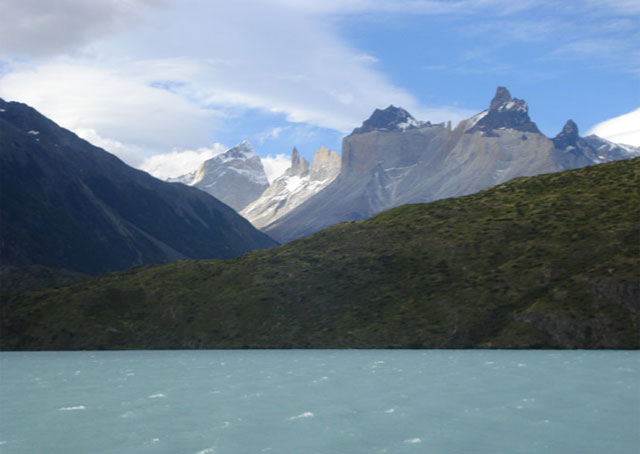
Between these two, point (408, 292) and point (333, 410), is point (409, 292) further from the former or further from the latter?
point (333, 410)

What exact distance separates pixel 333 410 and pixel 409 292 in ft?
361

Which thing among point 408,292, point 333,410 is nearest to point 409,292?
point 408,292

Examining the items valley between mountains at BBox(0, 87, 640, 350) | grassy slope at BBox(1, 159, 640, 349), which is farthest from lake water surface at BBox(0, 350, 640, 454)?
grassy slope at BBox(1, 159, 640, 349)

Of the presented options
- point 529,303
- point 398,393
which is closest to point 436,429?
point 398,393

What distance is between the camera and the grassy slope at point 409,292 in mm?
131375

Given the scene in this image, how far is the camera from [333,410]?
4894cm

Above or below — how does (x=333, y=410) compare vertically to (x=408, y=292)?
below

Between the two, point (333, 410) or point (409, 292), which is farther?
point (409, 292)

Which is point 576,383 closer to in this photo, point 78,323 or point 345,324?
point 345,324

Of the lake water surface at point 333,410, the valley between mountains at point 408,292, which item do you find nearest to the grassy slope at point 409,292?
the valley between mountains at point 408,292

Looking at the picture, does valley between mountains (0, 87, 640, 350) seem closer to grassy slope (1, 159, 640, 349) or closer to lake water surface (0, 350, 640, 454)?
grassy slope (1, 159, 640, 349)

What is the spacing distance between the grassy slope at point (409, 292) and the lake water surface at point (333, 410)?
4769cm

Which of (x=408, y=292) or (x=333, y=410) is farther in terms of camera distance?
(x=408, y=292)

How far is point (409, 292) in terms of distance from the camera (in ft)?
516
